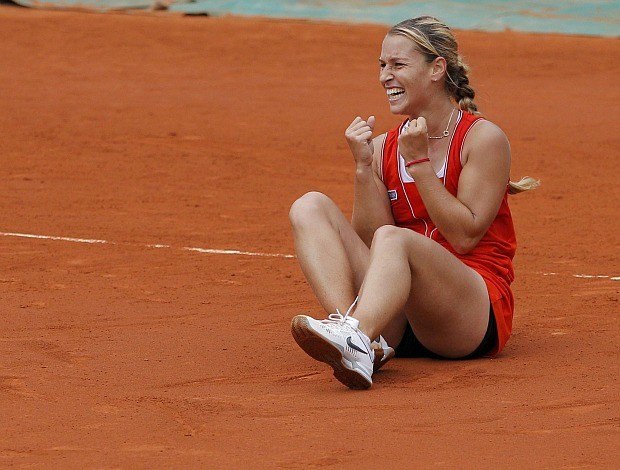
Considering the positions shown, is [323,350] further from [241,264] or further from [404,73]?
[241,264]

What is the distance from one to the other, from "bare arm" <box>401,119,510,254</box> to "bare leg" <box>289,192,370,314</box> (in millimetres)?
335

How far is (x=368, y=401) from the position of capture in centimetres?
419

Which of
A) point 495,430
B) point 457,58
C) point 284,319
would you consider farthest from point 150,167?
point 495,430

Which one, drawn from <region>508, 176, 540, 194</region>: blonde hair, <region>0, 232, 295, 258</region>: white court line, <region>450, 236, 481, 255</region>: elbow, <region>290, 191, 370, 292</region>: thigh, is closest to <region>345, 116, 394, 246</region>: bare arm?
<region>290, 191, 370, 292</region>: thigh

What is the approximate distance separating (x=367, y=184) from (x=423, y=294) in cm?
53

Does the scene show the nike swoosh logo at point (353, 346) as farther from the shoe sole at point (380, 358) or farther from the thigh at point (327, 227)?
the thigh at point (327, 227)

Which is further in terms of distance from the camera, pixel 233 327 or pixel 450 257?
pixel 233 327

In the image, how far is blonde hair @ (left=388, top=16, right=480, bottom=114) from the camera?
4758 mm

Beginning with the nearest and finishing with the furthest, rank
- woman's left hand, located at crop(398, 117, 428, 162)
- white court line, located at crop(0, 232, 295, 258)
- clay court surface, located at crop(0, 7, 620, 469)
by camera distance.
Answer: clay court surface, located at crop(0, 7, 620, 469), woman's left hand, located at crop(398, 117, 428, 162), white court line, located at crop(0, 232, 295, 258)

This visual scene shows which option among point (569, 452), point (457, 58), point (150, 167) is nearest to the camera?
point (569, 452)

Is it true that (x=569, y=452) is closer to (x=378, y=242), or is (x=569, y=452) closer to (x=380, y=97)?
(x=378, y=242)

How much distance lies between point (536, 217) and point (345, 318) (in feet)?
16.0

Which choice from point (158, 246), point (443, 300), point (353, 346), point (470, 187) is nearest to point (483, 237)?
point (470, 187)

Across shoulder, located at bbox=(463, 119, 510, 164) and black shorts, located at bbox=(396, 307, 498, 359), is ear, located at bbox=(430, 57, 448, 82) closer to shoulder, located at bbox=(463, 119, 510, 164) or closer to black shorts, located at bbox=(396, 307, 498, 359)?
shoulder, located at bbox=(463, 119, 510, 164)
